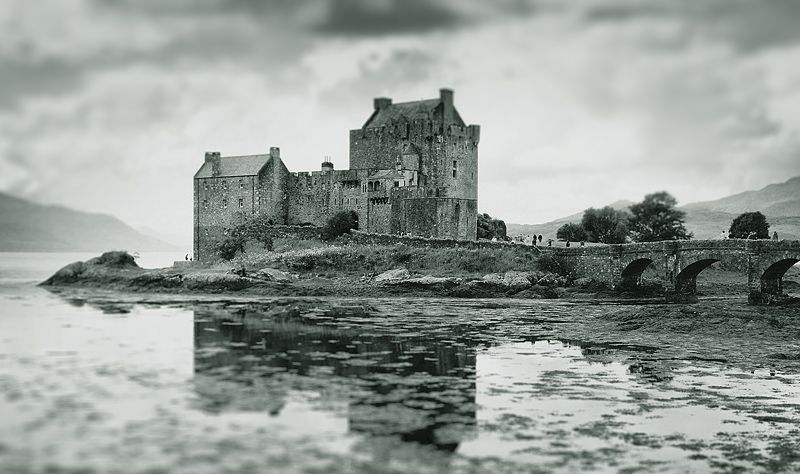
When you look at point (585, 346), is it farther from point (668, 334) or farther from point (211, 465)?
point (211, 465)

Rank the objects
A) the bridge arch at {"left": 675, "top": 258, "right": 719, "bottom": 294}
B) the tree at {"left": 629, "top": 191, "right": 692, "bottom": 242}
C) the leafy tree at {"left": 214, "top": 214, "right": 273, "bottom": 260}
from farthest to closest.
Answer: the tree at {"left": 629, "top": 191, "right": 692, "bottom": 242}, the leafy tree at {"left": 214, "top": 214, "right": 273, "bottom": 260}, the bridge arch at {"left": 675, "top": 258, "right": 719, "bottom": 294}

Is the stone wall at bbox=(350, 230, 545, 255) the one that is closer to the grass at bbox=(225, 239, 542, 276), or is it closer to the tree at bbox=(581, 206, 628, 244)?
the grass at bbox=(225, 239, 542, 276)

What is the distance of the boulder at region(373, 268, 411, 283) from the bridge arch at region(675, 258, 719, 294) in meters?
14.6

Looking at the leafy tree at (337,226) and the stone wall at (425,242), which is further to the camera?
the leafy tree at (337,226)

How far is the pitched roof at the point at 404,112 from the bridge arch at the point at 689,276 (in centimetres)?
2227

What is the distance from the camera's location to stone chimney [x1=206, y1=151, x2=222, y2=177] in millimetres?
71062

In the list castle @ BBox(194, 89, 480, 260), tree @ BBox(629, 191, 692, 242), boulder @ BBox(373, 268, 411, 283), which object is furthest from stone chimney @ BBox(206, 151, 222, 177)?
tree @ BBox(629, 191, 692, 242)

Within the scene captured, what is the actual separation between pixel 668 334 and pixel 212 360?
16.3 m

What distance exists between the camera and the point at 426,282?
49906 millimetres

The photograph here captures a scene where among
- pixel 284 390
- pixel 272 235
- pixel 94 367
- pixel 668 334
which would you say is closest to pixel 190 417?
pixel 284 390

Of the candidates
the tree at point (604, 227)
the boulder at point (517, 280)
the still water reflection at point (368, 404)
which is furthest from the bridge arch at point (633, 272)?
the still water reflection at point (368, 404)

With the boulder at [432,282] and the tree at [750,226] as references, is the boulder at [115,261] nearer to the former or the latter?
the boulder at [432,282]

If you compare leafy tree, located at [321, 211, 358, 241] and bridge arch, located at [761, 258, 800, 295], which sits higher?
leafy tree, located at [321, 211, 358, 241]

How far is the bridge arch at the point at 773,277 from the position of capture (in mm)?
47938
